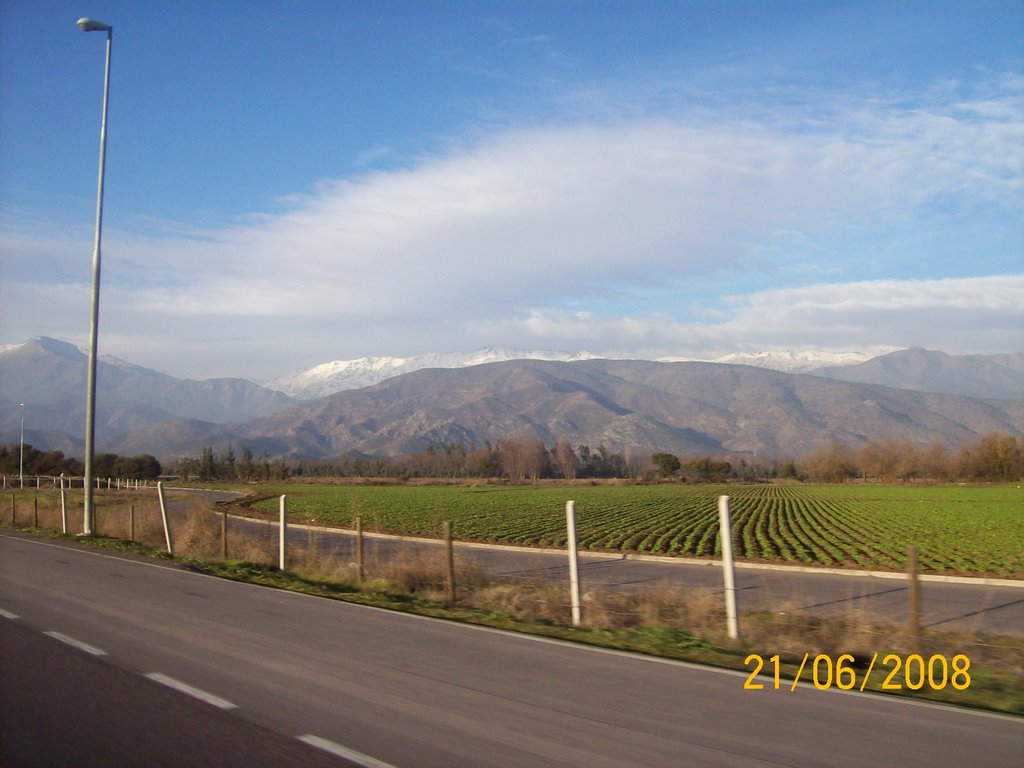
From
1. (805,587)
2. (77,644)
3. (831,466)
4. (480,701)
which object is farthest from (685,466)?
(480,701)

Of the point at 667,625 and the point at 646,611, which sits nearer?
the point at 667,625

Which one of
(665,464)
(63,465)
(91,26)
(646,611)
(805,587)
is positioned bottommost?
(665,464)

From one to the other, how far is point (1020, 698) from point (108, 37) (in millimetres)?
27042

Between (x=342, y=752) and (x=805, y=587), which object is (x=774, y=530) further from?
(x=342, y=752)

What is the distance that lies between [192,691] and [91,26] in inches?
869

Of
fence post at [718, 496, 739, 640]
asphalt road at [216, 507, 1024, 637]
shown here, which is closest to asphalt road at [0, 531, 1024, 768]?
fence post at [718, 496, 739, 640]

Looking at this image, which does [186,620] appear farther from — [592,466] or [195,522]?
[592,466]

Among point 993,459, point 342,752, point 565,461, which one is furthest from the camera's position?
point 565,461

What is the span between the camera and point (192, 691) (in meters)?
7.17

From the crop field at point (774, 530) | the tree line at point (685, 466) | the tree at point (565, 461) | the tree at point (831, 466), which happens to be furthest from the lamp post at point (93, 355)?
the tree at point (831, 466)

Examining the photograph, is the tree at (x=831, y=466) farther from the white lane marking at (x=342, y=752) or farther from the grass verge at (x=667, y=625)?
the white lane marking at (x=342, y=752)

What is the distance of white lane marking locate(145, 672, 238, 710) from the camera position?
6785 mm

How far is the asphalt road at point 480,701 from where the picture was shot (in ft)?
18.9

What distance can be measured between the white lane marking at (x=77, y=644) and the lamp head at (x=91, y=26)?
62.3ft
